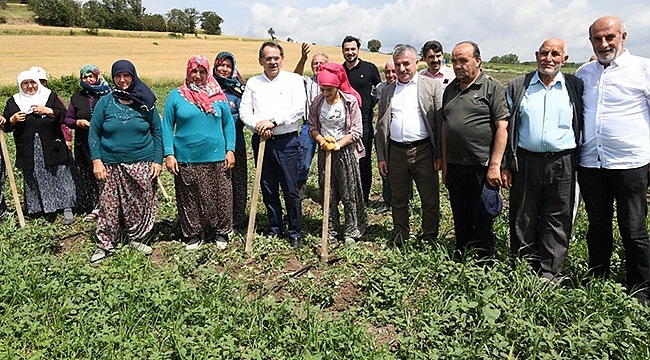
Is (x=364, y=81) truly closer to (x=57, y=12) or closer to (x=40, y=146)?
(x=40, y=146)

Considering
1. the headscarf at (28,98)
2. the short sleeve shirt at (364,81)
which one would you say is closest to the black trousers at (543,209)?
the short sleeve shirt at (364,81)

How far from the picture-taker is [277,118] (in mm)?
4656

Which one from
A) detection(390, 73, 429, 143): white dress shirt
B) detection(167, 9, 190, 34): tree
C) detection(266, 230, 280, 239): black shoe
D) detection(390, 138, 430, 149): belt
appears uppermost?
detection(167, 9, 190, 34): tree

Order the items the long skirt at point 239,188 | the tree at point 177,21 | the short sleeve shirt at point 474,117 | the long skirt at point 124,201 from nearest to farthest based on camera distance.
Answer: the short sleeve shirt at point 474,117
the long skirt at point 124,201
the long skirt at point 239,188
the tree at point 177,21

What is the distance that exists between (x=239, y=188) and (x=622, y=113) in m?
3.75

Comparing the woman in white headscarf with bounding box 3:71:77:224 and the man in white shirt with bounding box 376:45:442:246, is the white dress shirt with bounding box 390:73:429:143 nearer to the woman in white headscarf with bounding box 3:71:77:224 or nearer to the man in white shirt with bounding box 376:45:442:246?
the man in white shirt with bounding box 376:45:442:246

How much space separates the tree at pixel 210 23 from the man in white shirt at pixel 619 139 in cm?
8083

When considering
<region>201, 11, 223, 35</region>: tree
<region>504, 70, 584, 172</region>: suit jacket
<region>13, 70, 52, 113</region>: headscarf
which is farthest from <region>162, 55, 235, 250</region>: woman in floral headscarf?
<region>201, 11, 223, 35</region>: tree

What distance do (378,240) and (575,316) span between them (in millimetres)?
2062

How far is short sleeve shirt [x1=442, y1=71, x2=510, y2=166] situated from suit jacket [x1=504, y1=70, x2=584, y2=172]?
71 mm

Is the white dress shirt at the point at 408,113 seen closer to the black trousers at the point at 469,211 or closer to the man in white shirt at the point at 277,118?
the black trousers at the point at 469,211

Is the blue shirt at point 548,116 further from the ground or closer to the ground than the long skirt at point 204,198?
further from the ground

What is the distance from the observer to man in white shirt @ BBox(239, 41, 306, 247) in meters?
4.65

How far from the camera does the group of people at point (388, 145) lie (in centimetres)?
361
